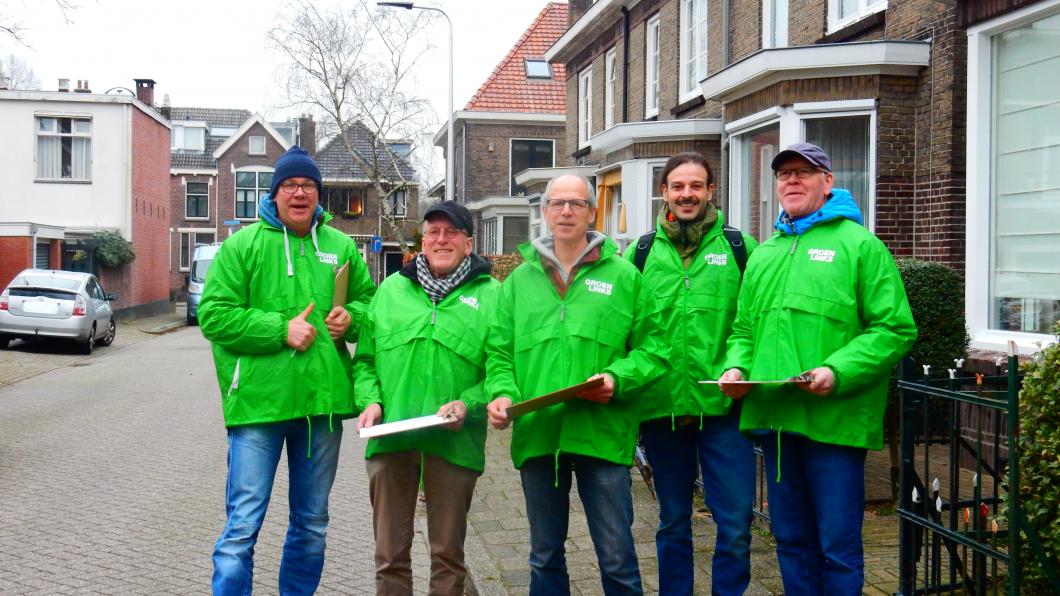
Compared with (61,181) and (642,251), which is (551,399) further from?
(61,181)

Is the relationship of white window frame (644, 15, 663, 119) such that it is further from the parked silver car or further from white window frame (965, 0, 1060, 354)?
the parked silver car

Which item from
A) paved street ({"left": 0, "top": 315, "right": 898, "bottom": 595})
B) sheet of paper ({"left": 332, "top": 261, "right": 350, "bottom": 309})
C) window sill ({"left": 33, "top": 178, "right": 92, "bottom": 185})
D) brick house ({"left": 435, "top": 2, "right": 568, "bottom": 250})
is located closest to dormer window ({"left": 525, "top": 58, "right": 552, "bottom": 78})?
brick house ({"left": 435, "top": 2, "right": 568, "bottom": 250})

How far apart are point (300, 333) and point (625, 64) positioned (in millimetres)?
17142

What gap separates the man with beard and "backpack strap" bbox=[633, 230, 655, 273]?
0.24 ft

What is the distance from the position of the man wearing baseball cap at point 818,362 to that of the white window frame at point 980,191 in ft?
15.4

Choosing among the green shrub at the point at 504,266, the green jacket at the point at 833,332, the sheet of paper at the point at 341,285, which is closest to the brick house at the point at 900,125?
the green shrub at the point at 504,266

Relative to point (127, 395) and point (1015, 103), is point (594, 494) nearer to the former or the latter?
point (1015, 103)

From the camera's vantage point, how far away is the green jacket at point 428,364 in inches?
156

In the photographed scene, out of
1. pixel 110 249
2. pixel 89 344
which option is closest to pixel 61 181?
pixel 110 249

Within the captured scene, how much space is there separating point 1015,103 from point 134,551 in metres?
7.02

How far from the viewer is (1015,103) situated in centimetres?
779

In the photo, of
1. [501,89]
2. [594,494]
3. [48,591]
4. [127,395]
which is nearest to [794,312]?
[594,494]

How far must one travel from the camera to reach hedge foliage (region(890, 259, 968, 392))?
6238 mm

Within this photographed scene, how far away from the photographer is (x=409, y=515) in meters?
4.09
